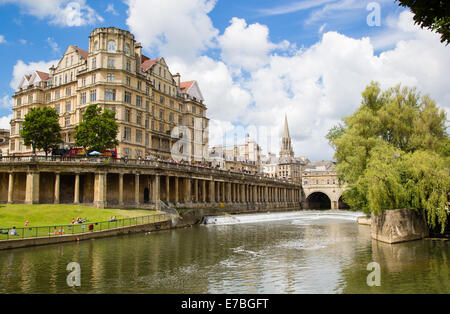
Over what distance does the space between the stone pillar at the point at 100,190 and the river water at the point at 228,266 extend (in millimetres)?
15943

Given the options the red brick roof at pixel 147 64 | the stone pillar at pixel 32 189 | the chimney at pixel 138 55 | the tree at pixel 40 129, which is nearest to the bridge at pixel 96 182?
the stone pillar at pixel 32 189

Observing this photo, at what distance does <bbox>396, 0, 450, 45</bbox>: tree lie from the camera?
1542 centimetres

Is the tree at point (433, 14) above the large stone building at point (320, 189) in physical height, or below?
above

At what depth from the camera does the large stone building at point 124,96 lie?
6744 cm

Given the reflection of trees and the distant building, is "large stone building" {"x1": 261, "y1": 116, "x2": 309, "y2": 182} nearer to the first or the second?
the distant building

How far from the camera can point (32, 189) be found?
1927 inches

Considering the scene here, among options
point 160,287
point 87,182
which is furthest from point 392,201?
point 87,182

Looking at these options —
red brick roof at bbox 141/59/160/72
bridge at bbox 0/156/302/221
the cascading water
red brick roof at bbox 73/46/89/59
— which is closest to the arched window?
red brick roof at bbox 73/46/89/59

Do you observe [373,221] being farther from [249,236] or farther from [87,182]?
[87,182]

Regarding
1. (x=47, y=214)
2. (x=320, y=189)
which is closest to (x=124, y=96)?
(x=47, y=214)

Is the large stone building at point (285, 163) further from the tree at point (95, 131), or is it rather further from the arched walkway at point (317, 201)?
the tree at point (95, 131)

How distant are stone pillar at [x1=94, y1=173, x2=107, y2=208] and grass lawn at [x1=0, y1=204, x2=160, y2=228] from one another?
3305mm

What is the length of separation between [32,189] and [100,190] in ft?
29.2
